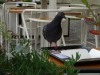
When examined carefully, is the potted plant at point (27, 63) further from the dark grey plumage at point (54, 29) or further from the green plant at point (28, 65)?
the dark grey plumage at point (54, 29)

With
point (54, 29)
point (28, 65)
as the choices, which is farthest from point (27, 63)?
point (54, 29)

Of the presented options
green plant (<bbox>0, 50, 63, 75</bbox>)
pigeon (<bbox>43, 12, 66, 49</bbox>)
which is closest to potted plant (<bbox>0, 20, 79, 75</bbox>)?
green plant (<bbox>0, 50, 63, 75</bbox>)

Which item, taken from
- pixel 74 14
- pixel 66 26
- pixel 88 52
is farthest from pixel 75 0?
pixel 88 52

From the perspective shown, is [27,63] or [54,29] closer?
[27,63]

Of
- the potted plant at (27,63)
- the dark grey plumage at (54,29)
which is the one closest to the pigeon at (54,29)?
the dark grey plumage at (54,29)

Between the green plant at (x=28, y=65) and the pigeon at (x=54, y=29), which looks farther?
the pigeon at (x=54, y=29)

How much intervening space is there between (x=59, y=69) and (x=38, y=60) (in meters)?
0.09

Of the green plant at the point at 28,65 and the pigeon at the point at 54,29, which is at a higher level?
the green plant at the point at 28,65

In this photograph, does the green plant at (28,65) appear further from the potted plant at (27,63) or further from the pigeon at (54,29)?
the pigeon at (54,29)

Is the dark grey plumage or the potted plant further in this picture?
the dark grey plumage

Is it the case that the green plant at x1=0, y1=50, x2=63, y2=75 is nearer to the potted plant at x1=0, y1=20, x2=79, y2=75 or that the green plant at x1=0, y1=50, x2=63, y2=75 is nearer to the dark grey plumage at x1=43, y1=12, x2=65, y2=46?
the potted plant at x1=0, y1=20, x2=79, y2=75

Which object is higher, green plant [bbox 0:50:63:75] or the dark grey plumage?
green plant [bbox 0:50:63:75]

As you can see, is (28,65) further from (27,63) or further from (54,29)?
(54,29)

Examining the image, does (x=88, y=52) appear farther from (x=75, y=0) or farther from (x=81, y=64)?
(x=75, y=0)
